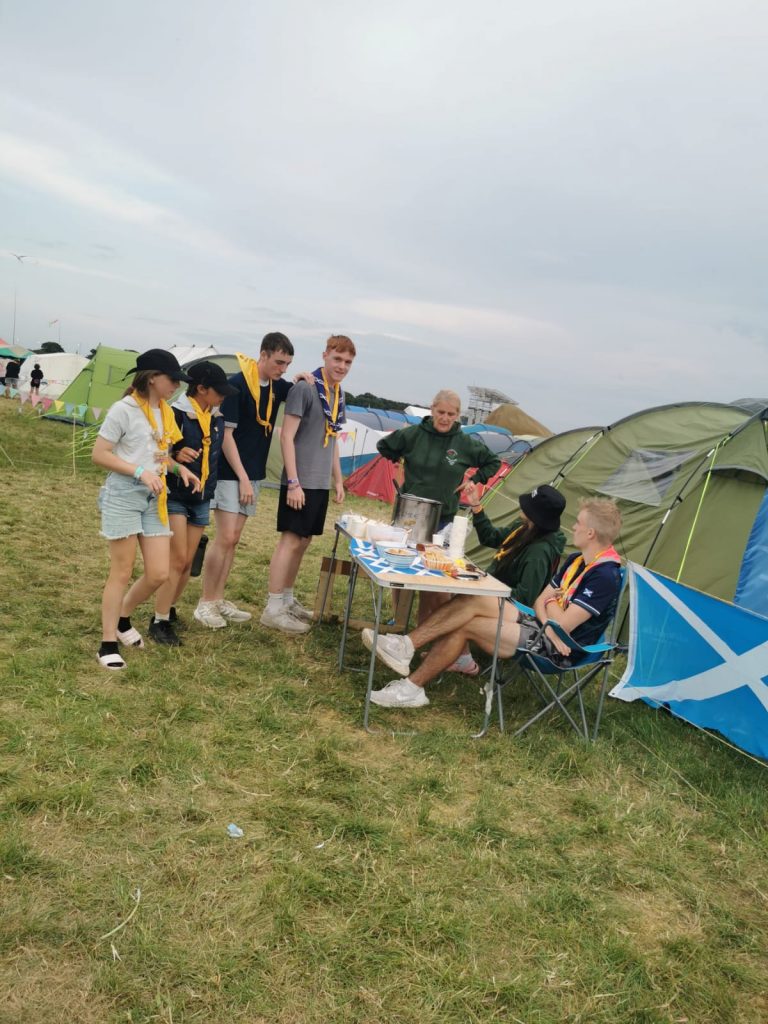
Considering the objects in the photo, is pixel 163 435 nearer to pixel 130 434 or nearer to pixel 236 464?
pixel 130 434

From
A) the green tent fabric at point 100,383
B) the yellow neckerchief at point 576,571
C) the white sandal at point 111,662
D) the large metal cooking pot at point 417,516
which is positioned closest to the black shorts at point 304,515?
the large metal cooking pot at point 417,516

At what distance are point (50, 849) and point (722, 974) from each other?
2220mm

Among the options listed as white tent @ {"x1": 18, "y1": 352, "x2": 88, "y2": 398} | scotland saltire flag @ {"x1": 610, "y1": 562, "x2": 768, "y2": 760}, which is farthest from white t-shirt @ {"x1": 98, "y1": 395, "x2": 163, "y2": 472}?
white tent @ {"x1": 18, "y1": 352, "x2": 88, "y2": 398}

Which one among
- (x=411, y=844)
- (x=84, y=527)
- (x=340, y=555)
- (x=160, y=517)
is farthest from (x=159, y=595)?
(x=340, y=555)

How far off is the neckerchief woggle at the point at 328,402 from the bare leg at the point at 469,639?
1520 mm

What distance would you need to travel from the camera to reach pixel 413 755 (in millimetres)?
3328

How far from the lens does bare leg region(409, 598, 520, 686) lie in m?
3.75

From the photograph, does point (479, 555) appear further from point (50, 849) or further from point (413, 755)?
point (50, 849)

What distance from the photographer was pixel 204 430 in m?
3.91

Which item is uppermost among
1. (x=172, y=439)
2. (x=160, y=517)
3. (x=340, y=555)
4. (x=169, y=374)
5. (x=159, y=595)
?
(x=169, y=374)

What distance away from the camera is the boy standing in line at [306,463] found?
4348 mm

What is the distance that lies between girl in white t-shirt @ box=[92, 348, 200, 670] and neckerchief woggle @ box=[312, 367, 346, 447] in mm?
985

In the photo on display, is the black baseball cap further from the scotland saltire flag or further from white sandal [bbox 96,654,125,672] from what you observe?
the scotland saltire flag

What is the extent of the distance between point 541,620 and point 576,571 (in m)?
0.33
